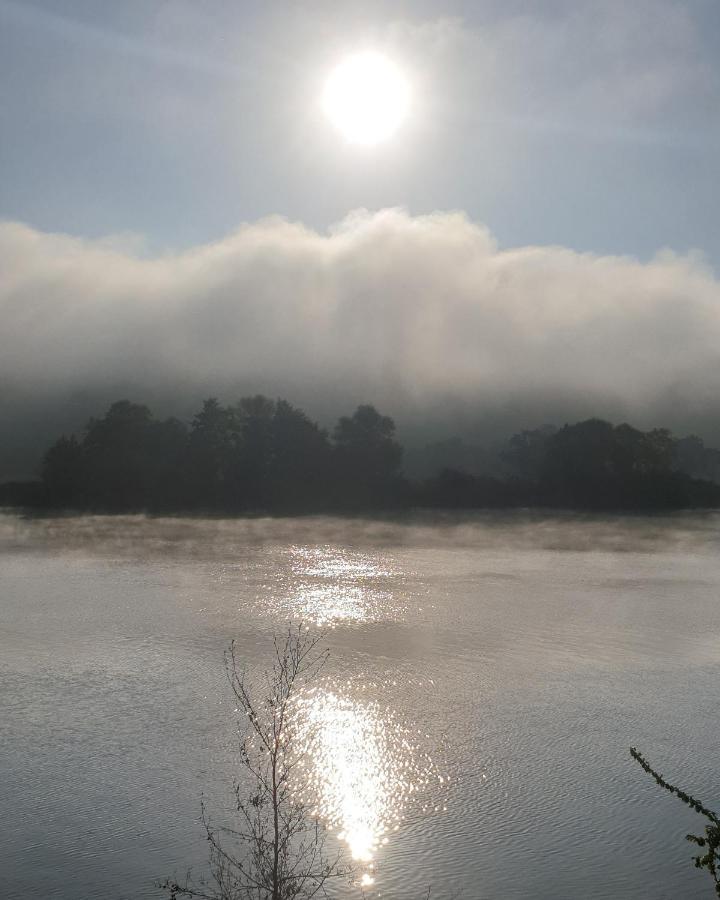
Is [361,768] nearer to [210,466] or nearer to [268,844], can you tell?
[268,844]

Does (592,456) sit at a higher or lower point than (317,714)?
higher

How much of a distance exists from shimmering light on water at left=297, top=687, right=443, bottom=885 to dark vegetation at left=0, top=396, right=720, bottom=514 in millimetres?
55418

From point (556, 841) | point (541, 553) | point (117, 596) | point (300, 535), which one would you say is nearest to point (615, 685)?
point (556, 841)

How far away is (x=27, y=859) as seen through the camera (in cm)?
963

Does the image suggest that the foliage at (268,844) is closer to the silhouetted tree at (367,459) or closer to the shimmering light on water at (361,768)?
the shimmering light on water at (361,768)

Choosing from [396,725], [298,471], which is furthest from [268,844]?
[298,471]

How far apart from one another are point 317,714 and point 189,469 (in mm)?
59037

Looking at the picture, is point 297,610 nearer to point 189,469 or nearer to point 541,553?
point 541,553

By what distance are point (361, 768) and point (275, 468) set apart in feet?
197

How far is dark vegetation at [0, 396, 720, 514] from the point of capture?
7194 centimetres

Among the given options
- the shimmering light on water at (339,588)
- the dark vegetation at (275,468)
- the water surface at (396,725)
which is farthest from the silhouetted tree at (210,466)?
the water surface at (396,725)

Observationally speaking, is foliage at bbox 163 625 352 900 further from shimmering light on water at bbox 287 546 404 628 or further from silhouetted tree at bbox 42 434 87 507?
silhouetted tree at bbox 42 434 87 507

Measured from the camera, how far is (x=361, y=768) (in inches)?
492

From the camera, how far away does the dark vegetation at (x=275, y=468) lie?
7194cm
